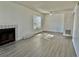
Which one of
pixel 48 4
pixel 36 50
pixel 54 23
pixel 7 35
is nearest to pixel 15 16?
pixel 7 35

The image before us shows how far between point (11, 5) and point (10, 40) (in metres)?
1.91

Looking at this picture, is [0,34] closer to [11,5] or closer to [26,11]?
[11,5]

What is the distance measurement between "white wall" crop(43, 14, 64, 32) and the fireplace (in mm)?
7003

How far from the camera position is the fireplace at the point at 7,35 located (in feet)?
16.9

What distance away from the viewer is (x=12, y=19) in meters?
5.86

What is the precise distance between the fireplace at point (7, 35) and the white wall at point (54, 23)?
23.0ft

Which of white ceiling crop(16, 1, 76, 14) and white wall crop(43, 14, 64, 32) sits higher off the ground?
white ceiling crop(16, 1, 76, 14)

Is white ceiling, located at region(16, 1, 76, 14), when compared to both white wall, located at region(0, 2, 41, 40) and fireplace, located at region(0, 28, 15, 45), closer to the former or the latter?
white wall, located at region(0, 2, 41, 40)

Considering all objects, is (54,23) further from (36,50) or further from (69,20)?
(36,50)

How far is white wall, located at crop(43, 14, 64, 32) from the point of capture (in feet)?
38.6

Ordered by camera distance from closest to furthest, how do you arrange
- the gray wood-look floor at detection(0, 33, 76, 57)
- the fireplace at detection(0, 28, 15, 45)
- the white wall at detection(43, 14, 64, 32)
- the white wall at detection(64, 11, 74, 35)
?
the gray wood-look floor at detection(0, 33, 76, 57) → the fireplace at detection(0, 28, 15, 45) → the white wall at detection(64, 11, 74, 35) → the white wall at detection(43, 14, 64, 32)

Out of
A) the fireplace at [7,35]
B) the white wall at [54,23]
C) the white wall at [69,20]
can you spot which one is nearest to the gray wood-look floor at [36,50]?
the fireplace at [7,35]

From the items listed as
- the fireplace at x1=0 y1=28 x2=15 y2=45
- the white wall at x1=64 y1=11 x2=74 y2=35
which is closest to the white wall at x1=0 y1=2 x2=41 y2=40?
the fireplace at x1=0 y1=28 x2=15 y2=45

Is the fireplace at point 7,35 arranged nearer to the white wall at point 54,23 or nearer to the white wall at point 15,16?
the white wall at point 15,16
